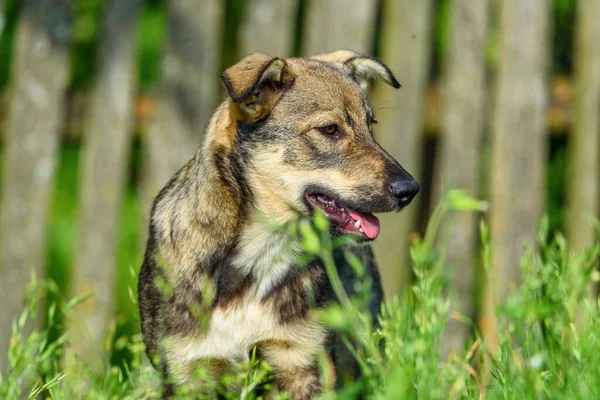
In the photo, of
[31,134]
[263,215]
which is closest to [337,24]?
[31,134]

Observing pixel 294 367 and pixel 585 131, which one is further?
pixel 585 131

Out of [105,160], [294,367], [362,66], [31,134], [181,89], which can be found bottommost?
[294,367]

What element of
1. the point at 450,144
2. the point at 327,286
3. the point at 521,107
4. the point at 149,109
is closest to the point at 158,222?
the point at 327,286

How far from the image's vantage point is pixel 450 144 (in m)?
6.01

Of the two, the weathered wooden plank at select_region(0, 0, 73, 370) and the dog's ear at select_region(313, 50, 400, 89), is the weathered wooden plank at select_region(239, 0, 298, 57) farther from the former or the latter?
the weathered wooden plank at select_region(0, 0, 73, 370)

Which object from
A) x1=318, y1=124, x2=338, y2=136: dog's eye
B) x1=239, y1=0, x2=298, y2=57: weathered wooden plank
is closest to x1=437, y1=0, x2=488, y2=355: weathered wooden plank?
x1=239, y1=0, x2=298, y2=57: weathered wooden plank

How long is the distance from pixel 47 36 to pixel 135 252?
5.20 ft

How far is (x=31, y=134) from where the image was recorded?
5758mm

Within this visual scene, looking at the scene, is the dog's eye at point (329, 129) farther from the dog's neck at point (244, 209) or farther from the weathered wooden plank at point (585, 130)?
the weathered wooden plank at point (585, 130)

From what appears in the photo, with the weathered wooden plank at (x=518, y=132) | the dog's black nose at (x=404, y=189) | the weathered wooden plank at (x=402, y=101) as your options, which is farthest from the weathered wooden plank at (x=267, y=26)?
the dog's black nose at (x=404, y=189)

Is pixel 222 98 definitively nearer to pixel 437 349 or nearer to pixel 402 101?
pixel 402 101

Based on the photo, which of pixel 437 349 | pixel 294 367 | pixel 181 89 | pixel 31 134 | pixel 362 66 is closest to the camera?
pixel 437 349

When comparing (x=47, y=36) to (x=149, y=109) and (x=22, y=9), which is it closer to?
(x=22, y=9)

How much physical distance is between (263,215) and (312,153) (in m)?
0.37
